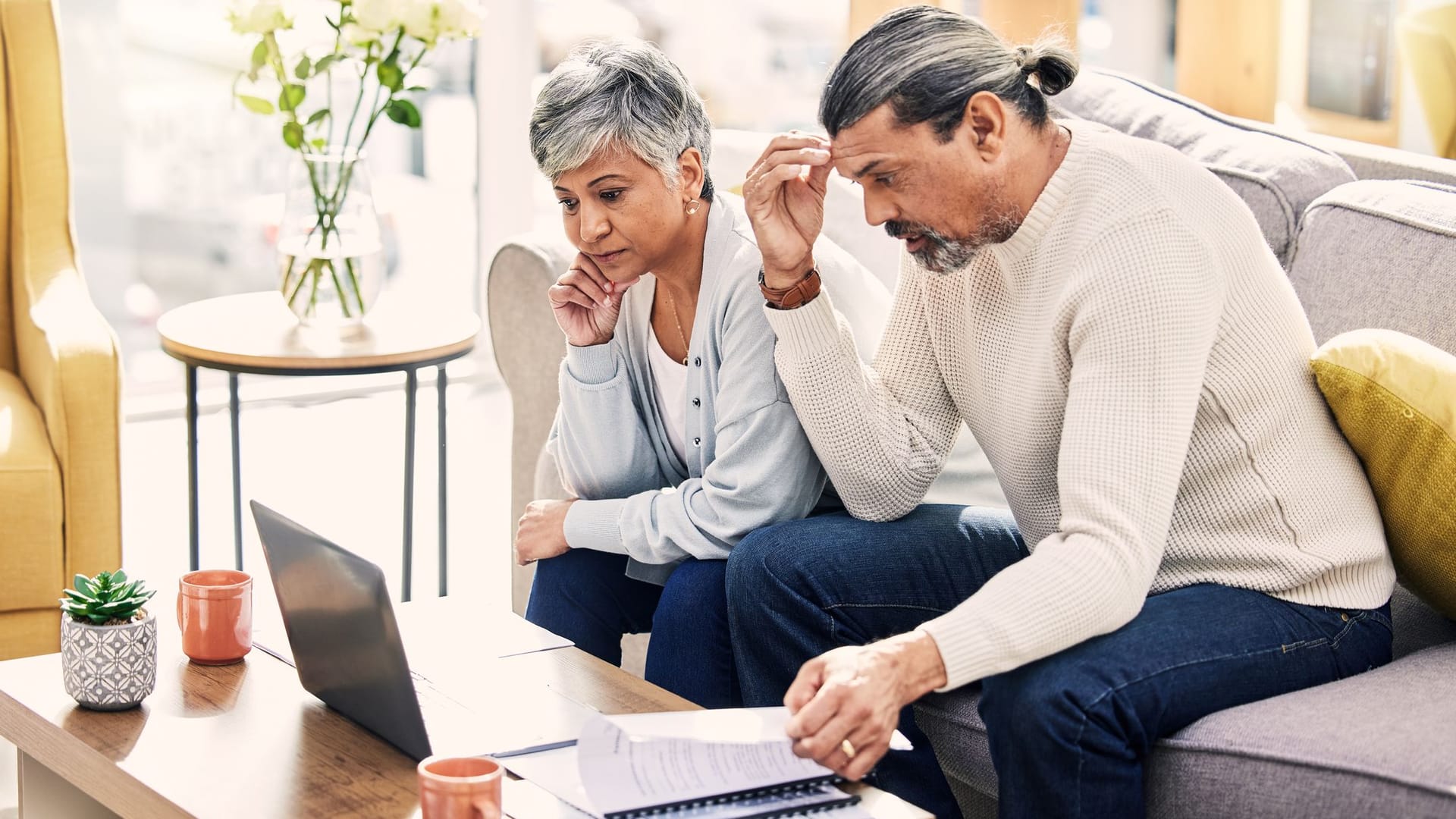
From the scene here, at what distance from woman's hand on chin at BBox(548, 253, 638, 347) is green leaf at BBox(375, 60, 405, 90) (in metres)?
0.66

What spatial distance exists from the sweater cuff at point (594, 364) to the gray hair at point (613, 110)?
0.78ft

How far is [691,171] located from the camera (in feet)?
5.60

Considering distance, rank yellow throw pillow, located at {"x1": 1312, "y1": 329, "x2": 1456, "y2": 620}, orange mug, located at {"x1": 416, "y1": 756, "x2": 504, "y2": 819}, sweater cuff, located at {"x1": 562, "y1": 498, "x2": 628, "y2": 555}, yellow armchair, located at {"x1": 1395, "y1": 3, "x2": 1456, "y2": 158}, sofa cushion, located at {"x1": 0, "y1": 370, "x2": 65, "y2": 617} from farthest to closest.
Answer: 1. yellow armchair, located at {"x1": 1395, "y1": 3, "x2": 1456, "y2": 158}
2. sofa cushion, located at {"x1": 0, "y1": 370, "x2": 65, "y2": 617}
3. sweater cuff, located at {"x1": 562, "y1": 498, "x2": 628, "y2": 555}
4. yellow throw pillow, located at {"x1": 1312, "y1": 329, "x2": 1456, "y2": 620}
5. orange mug, located at {"x1": 416, "y1": 756, "x2": 504, "y2": 819}

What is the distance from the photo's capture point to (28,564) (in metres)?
2.01

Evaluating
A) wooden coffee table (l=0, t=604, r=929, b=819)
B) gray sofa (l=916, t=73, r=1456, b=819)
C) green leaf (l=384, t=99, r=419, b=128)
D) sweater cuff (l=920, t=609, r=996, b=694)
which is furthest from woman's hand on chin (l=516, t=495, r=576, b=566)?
green leaf (l=384, t=99, r=419, b=128)

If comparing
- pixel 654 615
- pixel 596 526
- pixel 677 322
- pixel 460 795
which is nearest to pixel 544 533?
pixel 596 526

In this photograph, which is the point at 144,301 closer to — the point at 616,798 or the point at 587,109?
the point at 587,109

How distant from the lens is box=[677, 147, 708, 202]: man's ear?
169 cm

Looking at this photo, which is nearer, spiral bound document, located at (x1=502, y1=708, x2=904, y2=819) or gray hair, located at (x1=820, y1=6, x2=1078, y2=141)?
spiral bound document, located at (x1=502, y1=708, x2=904, y2=819)

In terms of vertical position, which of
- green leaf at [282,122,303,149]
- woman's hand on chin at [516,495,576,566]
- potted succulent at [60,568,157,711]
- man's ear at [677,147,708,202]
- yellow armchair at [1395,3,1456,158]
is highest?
yellow armchair at [1395,3,1456,158]

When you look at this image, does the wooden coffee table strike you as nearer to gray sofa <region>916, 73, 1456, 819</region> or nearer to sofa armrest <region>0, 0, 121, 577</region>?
gray sofa <region>916, 73, 1456, 819</region>

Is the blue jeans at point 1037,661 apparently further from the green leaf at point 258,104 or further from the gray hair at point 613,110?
the green leaf at point 258,104

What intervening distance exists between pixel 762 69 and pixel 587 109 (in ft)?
10.7

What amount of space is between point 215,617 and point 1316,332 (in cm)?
125
